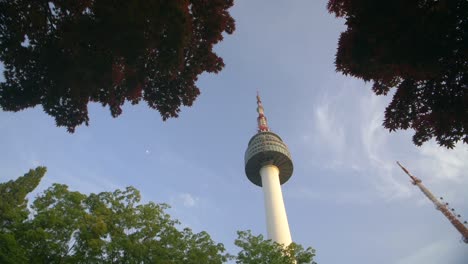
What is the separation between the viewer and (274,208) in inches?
2055

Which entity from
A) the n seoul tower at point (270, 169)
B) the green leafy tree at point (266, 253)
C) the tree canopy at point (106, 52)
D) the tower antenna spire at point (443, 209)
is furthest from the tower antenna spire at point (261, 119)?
the tree canopy at point (106, 52)

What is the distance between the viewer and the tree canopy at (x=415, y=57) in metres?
7.30

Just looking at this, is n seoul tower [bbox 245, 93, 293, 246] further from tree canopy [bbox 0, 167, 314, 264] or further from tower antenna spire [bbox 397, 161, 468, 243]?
tree canopy [bbox 0, 167, 314, 264]

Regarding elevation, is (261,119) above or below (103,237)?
above

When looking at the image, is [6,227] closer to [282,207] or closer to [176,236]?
[176,236]

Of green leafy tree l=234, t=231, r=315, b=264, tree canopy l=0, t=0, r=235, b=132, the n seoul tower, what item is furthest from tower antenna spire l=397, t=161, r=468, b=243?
tree canopy l=0, t=0, r=235, b=132

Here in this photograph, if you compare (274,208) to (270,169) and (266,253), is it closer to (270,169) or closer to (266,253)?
(270,169)

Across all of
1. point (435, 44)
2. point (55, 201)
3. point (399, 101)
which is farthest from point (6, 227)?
point (435, 44)

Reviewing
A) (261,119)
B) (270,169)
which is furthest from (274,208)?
(261,119)

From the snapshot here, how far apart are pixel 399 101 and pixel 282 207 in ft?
150

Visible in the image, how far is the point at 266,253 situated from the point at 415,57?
13.7 m

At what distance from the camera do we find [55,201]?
1655 cm

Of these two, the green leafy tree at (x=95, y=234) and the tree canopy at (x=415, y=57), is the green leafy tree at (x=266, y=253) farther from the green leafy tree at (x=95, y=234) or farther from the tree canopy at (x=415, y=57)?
the tree canopy at (x=415, y=57)

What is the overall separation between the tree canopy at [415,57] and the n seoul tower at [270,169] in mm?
43191
